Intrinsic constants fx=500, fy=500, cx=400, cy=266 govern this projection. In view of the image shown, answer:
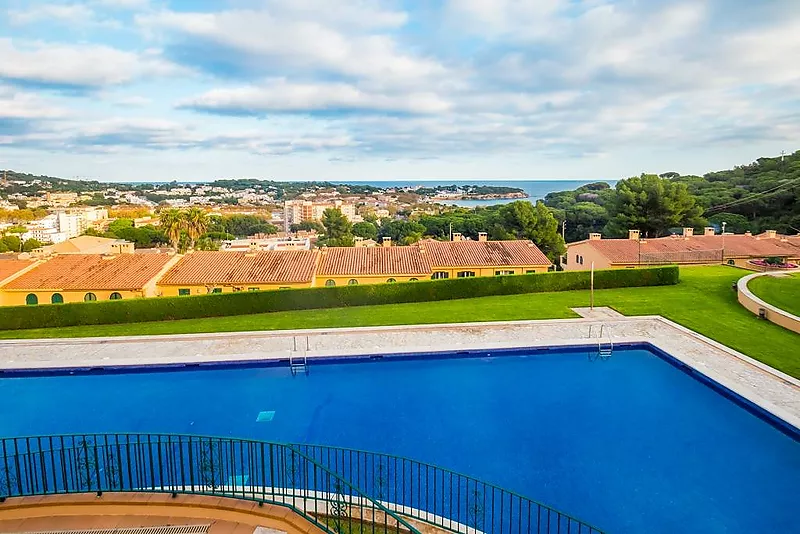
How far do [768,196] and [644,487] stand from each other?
51960mm

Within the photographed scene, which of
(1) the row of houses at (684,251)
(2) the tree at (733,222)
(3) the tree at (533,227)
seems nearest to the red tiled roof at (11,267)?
(1) the row of houses at (684,251)

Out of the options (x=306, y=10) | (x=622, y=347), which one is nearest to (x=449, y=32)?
(x=306, y=10)

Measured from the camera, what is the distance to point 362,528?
19.8 feet

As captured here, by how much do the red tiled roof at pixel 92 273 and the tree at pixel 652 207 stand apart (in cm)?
3660

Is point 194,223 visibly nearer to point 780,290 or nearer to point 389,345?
point 389,345

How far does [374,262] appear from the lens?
2562cm

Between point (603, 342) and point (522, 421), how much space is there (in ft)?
18.8

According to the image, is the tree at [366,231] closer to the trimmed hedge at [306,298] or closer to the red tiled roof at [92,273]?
the red tiled roof at [92,273]

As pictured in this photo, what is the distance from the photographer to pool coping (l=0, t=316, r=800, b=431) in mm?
13945

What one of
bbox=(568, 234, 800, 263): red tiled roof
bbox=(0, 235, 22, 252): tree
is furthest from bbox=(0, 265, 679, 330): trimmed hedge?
bbox=(0, 235, 22, 252): tree

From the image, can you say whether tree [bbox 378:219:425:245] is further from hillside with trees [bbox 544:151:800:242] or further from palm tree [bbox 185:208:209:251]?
palm tree [bbox 185:208:209:251]

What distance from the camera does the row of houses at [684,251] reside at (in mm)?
29281

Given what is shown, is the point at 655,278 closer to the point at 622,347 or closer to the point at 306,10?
the point at 622,347

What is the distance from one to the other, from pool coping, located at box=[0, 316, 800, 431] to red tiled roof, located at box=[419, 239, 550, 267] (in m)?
8.61
